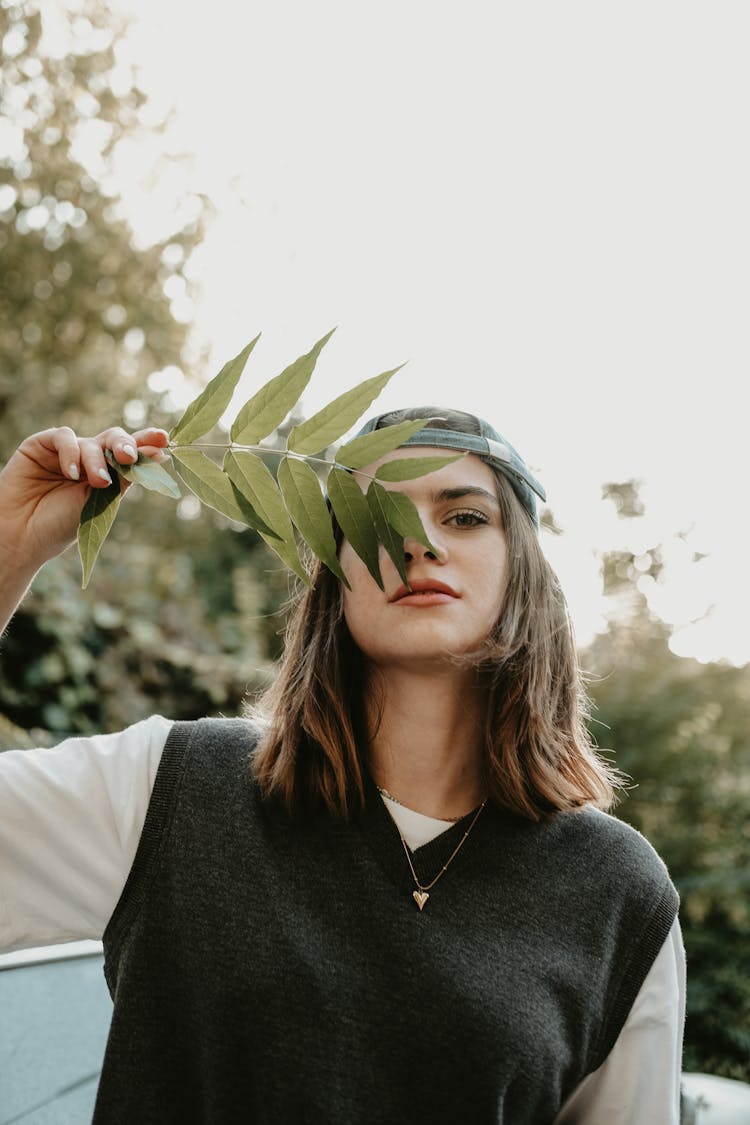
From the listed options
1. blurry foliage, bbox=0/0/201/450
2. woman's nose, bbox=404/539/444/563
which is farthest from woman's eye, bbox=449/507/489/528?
blurry foliage, bbox=0/0/201/450

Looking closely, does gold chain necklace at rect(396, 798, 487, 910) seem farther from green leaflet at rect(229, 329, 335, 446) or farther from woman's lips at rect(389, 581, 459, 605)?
green leaflet at rect(229, 329, 335, 446)

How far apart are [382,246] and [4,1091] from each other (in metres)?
5.13

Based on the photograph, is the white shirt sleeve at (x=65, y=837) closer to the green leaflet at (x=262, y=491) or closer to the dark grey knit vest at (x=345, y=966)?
the dark grey knit vest at (x=345, y=966)

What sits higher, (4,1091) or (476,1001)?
Result: (476,1001)

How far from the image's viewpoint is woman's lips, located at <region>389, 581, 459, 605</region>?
5.26ft

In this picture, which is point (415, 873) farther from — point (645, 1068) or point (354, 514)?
point (354, 514)

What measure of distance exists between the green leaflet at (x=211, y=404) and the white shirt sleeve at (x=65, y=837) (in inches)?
25.9

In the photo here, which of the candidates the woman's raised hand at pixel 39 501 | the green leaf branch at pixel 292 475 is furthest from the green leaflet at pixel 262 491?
the woman's raised hand at pixel 39 501

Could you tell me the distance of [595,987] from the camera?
154 centimetres

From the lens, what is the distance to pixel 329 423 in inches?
43.8

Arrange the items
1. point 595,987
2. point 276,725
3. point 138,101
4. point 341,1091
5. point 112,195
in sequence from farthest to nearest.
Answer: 1. point 112,195
2. point 138,101
3. point 276,725
4. point 595,987
5. point 341,1091

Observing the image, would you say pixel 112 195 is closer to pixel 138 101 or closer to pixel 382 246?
pixel 138 101

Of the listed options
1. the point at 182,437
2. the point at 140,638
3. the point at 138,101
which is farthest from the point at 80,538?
the point at 138,101

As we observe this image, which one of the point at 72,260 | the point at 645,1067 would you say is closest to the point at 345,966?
the point at 645,1067
